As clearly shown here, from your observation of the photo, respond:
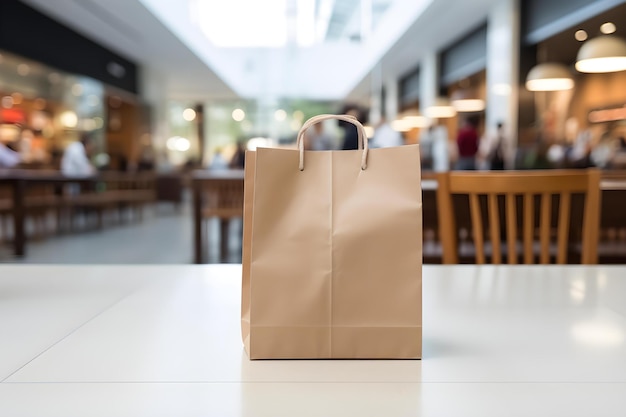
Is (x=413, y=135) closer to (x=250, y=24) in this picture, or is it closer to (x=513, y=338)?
(x=250, y=24)

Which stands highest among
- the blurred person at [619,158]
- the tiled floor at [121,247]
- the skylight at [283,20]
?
the skylight at [283,20]

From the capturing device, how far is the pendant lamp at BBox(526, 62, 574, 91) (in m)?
6.70

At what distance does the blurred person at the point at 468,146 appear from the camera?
21.5 feet

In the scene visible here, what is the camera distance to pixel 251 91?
14.0 m

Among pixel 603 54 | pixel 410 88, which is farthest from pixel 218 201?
pixel 410 88

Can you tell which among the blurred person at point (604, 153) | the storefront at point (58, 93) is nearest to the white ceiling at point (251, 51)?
the storefront at point (58, 93)

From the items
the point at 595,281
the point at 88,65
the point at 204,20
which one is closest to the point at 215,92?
the point at 204,20

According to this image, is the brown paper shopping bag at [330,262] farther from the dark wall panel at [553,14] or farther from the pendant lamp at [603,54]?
the dark wall panel at [553,14]

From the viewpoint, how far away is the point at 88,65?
Result: 10047 mm

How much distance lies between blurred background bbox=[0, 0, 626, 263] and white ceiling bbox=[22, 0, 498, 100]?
0.16ft

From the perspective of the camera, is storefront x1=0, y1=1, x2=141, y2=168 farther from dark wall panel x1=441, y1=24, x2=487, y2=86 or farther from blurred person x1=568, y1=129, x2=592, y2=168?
blurred person x1=568, y1=129, x2=592, y2=168

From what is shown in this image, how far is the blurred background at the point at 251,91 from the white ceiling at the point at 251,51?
0.05m

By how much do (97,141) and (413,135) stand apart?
24.5 feet

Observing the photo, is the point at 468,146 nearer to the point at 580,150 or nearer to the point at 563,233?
the point at 580,150
